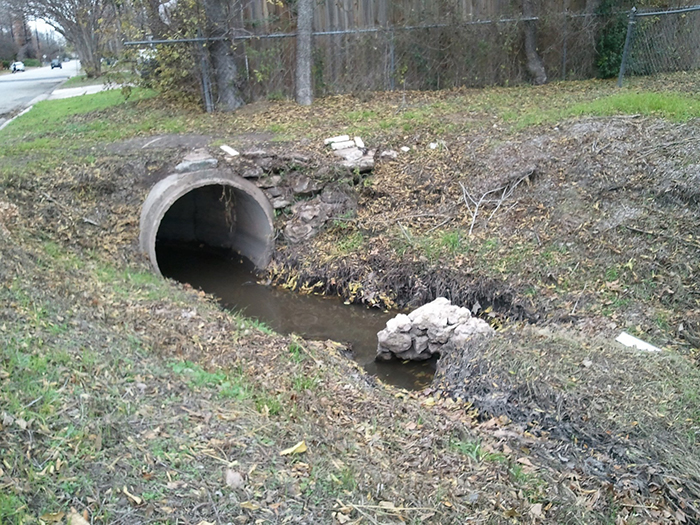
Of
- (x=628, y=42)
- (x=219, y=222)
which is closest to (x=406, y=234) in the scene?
(x=219, y=222)

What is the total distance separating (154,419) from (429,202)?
635 cm

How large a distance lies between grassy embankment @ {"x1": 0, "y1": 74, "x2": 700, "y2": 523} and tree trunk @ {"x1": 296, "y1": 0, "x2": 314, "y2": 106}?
4.94m

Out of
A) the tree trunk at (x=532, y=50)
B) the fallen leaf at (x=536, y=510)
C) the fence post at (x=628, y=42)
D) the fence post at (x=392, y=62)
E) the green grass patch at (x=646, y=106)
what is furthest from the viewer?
the tree trunk at (x=532, y=50)

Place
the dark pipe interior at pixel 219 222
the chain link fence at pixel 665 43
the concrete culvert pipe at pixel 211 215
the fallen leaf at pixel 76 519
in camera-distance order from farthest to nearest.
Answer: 1. the chain link fence at pixel 665 43
2. the dark pipe interior at pixel 219 222
3. the concrete culvert pipe at pixel 211 215
4. the fallen leaf at pixel 76 519

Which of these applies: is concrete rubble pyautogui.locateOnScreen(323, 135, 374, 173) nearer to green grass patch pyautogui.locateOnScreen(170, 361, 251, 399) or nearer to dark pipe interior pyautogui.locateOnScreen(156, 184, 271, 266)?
dark pipe interior pyautogui.locateOnScreen(156, 184, 271, 266)

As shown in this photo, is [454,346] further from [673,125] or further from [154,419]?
[673,125]

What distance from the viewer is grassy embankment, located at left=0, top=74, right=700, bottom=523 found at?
365 cm

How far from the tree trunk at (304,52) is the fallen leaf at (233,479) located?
32.1 feet

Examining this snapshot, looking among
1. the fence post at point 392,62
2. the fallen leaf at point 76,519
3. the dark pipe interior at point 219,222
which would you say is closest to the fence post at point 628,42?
the fence post at point 392,62

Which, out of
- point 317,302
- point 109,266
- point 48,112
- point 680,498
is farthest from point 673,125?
point 48,112

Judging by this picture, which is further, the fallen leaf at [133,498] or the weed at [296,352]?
the weed at [296,352]

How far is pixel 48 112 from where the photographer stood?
14461mm

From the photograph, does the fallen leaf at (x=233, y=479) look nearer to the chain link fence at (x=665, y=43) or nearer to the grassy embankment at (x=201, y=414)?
the grassy embankment at (x=201, y=414)

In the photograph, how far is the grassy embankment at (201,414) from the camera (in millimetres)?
3648
